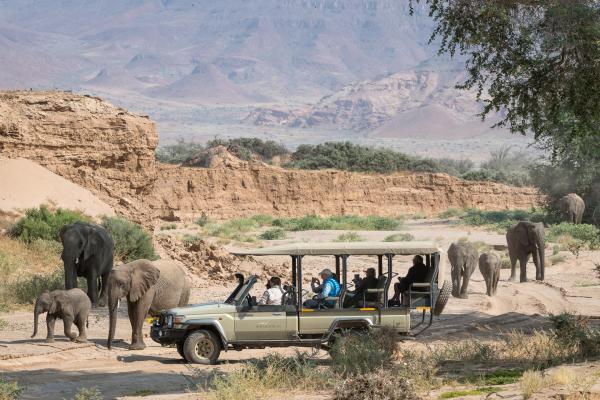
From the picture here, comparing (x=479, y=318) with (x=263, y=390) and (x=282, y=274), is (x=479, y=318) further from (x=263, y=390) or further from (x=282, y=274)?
(x=263, y=390)

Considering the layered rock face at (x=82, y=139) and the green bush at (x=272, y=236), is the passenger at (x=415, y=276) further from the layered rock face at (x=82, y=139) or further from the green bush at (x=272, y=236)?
the green bush at (x=272, y=236)

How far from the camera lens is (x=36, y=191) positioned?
2961 cm

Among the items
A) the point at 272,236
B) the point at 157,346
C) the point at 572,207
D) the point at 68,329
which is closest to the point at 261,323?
the point at 157,346

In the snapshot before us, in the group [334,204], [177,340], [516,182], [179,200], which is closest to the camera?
[177,340]

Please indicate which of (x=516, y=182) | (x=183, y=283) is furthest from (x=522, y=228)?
(x=516, y=182)

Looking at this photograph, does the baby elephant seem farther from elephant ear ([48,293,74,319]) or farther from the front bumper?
the front bumper

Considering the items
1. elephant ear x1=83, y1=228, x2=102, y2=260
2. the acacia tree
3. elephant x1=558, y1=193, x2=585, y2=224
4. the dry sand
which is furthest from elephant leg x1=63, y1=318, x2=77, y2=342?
elephant x1=558, y1=193, x2=585, y2=224

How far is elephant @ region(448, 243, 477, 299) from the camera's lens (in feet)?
86.3

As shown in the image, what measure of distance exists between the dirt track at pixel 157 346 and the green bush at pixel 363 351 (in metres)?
1.86

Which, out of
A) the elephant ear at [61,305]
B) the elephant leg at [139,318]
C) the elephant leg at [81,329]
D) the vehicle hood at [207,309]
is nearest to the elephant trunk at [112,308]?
the elephant leg at [139,318]

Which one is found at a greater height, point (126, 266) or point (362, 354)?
point (126, 266)

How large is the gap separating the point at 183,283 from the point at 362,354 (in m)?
6.78

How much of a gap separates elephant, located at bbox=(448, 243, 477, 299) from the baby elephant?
10.2 metres

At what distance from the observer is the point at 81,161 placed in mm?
32031
